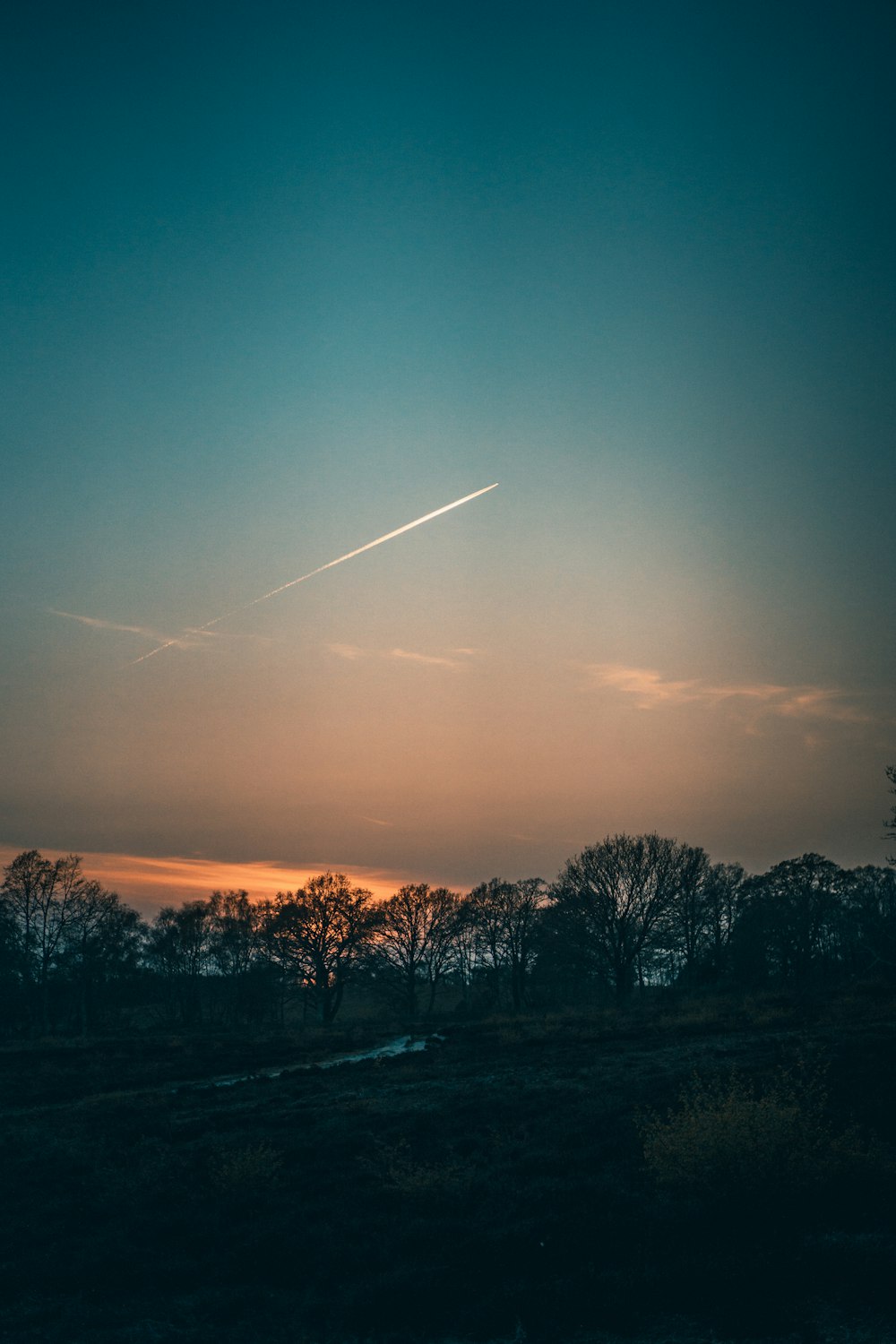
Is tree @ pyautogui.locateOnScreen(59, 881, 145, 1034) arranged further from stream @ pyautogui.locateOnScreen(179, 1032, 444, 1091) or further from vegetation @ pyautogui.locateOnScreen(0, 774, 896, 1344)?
stream @ pyautogui.locateOnScreen(179, 1032, 444, 1091)

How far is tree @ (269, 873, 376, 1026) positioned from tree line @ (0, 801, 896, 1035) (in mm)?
157

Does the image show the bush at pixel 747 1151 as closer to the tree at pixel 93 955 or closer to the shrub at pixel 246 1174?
the shrub at pixel 246 1174

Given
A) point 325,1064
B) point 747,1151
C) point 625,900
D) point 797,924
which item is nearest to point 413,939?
point 625,900

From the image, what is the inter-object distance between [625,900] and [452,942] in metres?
21.8

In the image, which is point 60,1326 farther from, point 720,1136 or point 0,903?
point 0,903

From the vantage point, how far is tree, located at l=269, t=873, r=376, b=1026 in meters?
71.3

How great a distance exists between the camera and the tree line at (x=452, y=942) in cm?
6525

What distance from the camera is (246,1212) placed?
14016 millimetres

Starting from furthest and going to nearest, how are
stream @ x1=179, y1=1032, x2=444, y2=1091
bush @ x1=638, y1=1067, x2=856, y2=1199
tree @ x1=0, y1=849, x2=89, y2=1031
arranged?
tree @ x1=0, y1=849, x2=89, y2=1031, stream @ x1=179, y1=1032, x2=444, y2=1091, bush @ x1=638, y1=1067, x2=856, y2=1199

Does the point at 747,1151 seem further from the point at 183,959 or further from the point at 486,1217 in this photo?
the point at 183,959

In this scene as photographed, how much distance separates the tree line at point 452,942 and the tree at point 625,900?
0.47ft

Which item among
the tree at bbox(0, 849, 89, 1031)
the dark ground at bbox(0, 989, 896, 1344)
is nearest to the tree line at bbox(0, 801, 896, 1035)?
the tree at bbox(0, 849, 89, 1031)

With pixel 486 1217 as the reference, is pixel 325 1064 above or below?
below

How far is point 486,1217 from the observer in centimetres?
1232
